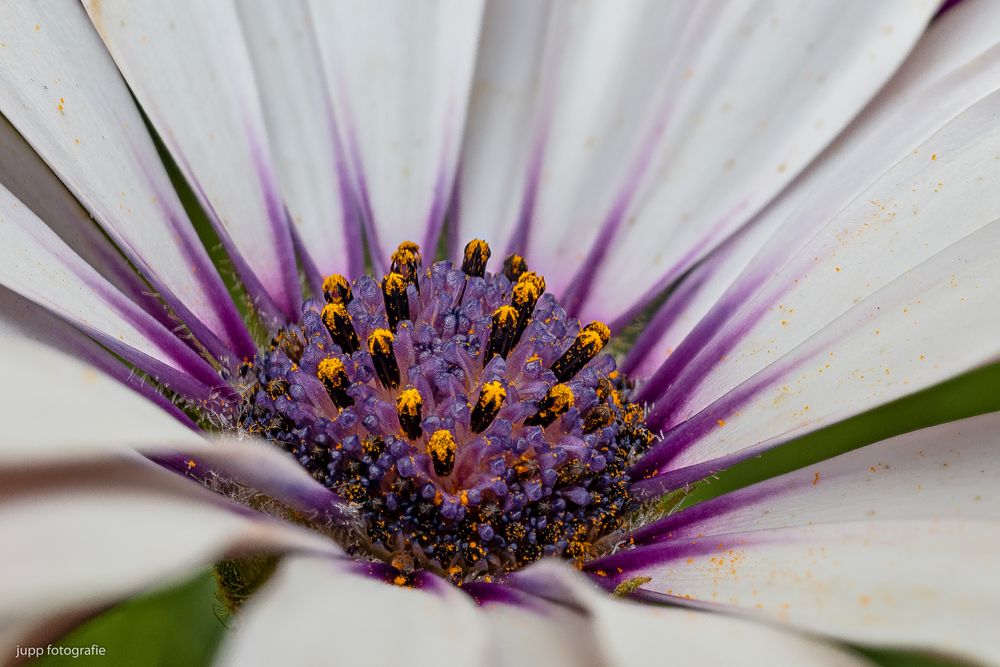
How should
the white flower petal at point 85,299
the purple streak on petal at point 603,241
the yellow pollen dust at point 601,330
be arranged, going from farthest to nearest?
the purple streak on petal at point 603,241 < the yellow pollen dust at point 601,330 < the white flower petal at point 85,299

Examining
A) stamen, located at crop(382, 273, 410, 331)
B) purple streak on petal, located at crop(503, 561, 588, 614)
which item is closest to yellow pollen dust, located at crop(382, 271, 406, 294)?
stamen, located at crop(382, 273, 410, 331)

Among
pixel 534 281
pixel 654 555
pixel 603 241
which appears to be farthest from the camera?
pixel 603 241

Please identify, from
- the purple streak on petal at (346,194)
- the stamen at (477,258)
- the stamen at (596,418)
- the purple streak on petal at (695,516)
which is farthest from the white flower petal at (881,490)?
the purple streak on petal at (346,194)

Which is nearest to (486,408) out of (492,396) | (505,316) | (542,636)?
(492,396)

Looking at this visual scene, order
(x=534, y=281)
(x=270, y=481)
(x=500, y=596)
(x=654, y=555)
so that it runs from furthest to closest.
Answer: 1. (x=534, y=281)
2. (x=654, y=555)
3. (x=500, y=596)
4. (x=270, y=481)

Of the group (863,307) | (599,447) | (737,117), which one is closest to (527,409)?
(599,447)

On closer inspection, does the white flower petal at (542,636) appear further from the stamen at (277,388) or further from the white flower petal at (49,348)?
the stamen at (277,388)

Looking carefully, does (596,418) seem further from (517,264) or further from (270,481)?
(270,481)
